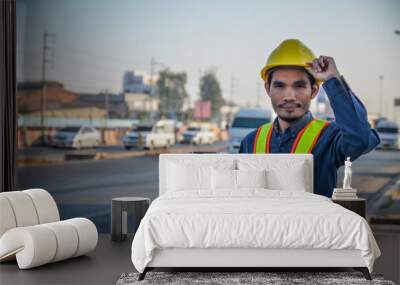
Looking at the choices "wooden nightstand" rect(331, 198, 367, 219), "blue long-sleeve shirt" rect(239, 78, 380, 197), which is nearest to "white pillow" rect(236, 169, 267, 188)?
"wooden nightstand" rect(331, 198, 367, 219)

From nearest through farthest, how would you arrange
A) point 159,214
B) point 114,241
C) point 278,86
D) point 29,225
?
point 159,214
point 29,225
point 114,241
point 278,86

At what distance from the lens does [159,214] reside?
479 cm

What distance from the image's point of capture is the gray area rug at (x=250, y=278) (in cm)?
477

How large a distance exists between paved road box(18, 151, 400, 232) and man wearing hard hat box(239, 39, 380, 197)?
39 cm

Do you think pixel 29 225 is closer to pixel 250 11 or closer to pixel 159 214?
pixel 159 214

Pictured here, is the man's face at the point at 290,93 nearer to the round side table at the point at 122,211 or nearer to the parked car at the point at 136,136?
the parked car at the point at 136,136

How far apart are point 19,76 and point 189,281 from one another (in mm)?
4215

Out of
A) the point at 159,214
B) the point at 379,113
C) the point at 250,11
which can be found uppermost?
the point at 250,11

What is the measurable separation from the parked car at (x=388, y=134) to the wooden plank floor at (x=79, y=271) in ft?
10.6

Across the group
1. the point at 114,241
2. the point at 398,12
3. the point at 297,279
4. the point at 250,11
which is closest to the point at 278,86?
the point at 250,11

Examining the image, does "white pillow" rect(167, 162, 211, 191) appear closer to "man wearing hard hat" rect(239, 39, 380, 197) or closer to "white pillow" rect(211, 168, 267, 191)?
"white pillow" rect(211, 168, 267, 191)

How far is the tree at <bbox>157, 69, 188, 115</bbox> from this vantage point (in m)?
7.74

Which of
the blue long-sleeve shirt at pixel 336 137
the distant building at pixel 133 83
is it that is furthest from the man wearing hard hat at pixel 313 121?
the distant building at pixel 133 83

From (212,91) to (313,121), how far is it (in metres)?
1.30
